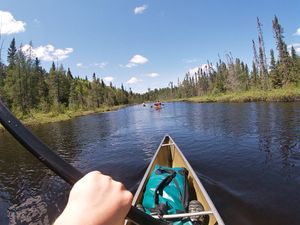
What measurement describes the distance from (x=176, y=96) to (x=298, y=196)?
149018 millimetres

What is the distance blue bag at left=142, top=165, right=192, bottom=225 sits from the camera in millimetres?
4922

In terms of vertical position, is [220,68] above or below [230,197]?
above

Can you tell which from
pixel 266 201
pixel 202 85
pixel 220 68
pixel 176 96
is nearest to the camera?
pixel 266 201

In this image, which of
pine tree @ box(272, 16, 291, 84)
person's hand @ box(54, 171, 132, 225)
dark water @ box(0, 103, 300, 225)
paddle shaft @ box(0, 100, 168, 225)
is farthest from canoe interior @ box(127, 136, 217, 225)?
pine tree @ box(272, 16, 291, 84)

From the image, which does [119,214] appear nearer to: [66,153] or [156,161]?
[156,161]

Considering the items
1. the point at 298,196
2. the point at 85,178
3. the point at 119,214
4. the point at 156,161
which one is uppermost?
the point at 85,178

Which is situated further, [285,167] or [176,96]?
[176,96]

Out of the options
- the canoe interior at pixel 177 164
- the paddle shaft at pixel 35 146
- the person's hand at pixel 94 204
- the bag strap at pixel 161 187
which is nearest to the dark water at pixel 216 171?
the canoe interior at pixel 177 164

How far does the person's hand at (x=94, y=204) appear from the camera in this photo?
0.88 m

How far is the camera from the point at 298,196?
23.6ft

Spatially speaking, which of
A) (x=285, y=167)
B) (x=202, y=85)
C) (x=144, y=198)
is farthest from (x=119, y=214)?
(x=202, y=85)

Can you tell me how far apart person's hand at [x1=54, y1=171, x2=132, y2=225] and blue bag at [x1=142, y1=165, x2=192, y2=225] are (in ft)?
13.2

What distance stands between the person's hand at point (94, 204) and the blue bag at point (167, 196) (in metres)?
4.01

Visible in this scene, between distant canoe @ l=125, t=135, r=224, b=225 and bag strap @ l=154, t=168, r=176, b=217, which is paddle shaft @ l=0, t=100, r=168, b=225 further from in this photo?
bag strap @ l=154, t=168, r=176, b=217
